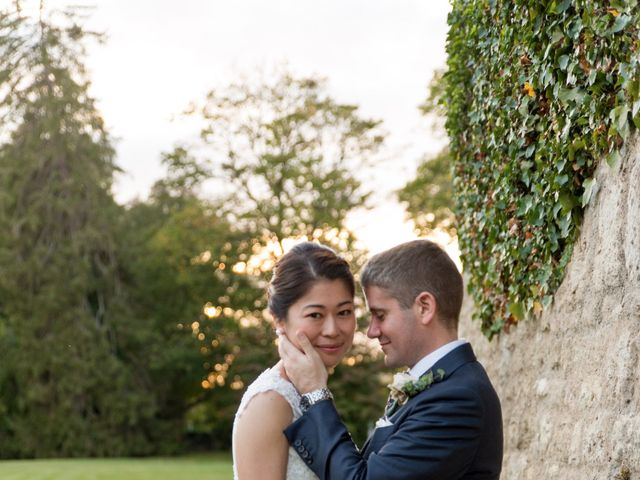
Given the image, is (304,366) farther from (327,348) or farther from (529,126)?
(529,126)

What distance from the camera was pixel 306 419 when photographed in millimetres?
3279

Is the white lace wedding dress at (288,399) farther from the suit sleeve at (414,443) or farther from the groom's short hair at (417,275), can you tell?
the groom's short hair at (417,275)

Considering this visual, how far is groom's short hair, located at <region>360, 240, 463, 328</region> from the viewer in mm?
3307

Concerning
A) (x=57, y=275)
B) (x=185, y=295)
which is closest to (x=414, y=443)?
(x=57, y=275)

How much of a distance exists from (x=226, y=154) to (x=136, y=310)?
952 centimetres

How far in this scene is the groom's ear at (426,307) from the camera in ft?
10.8

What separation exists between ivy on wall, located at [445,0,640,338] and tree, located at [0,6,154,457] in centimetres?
2952

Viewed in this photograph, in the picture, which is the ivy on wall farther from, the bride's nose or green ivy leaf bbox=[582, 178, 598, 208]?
the bride's nose

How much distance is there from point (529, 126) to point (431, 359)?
7.36 ft

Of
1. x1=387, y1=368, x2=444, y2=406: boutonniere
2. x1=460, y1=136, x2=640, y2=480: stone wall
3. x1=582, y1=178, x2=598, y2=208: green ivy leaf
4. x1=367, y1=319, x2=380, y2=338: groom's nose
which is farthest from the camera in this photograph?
x1=582, y1=178, x2=598, y2=208: green ivy leaf

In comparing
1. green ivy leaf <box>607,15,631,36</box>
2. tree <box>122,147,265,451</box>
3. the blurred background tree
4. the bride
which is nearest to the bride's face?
the bride

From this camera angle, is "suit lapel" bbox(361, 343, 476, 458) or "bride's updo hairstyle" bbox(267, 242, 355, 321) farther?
"bride's updo hairstyle" bbox(267, 242, 355, 321)

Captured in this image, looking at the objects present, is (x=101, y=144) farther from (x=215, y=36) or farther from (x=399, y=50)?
(x=399, y=50)

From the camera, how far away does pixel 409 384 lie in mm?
3299
